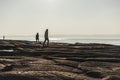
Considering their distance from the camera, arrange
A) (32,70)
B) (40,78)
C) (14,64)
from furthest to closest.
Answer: (14,64)
(32,70)
(40,78)

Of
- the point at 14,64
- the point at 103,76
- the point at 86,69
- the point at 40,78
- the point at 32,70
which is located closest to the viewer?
the point at 40,78

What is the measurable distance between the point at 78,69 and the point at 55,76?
327cm

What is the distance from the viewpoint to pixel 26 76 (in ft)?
45.8

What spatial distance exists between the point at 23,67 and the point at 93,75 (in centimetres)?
441

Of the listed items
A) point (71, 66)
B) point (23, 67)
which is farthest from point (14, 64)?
point (71, 66)

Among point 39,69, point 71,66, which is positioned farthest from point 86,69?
point 39,69

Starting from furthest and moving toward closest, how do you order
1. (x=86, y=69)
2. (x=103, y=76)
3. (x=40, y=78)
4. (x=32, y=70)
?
(x=86, y=69)
(x=32, y=70)
(x=103, y=76)
(x=40, y=78)

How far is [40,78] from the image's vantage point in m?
13.7

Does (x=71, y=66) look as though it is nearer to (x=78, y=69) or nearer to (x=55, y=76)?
(x=78, y=69)

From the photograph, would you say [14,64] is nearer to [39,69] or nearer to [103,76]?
[39,69]

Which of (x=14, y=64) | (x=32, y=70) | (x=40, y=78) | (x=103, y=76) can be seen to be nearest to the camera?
(x=40, y=78)

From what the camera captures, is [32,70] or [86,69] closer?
[32,70]

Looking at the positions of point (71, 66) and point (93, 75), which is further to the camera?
point (71, 66)

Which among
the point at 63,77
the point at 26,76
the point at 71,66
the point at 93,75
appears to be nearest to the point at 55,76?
the point at 63,77
